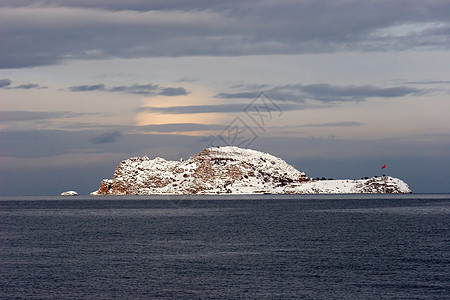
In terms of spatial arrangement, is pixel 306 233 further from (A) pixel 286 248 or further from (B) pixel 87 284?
(B) pixel 87 284

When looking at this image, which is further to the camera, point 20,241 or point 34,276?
point 20,241

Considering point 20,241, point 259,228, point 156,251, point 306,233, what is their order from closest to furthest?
point 156,251 → point 20,241 → point 306,233 → point 259,228

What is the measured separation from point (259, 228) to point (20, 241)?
56.9 m

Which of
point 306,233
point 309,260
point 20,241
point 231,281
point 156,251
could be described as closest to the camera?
point 231,281

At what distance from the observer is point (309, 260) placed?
268 ft

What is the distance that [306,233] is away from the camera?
125688 mm

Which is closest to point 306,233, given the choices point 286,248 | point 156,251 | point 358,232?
point 358,232

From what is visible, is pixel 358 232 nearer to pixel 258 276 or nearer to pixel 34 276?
pixel 258 276

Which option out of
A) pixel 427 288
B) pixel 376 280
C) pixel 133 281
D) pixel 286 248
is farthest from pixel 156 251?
pixel 427 288

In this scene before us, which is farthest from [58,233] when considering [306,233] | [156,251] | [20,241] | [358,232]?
[358,232]

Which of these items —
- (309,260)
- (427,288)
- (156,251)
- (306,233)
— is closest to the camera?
(427,288)

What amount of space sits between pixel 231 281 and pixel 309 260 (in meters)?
19.6

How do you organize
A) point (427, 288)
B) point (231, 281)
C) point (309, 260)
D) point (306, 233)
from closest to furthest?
point (427, 288) → point (231, 281) → point (309, 260) → point (306, 233)

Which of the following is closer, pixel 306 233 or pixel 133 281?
pixel 133 281
